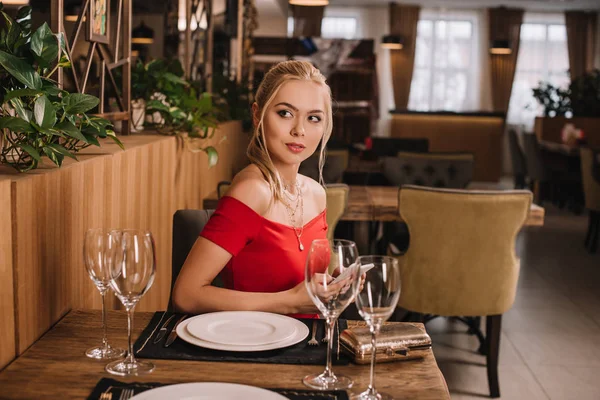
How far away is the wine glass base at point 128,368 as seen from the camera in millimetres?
1237

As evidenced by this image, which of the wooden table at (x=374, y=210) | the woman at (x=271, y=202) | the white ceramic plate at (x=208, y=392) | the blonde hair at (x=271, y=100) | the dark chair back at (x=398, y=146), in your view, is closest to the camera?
the white ceramic plate at (x=208, y=392)

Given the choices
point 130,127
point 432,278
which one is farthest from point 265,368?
point 432,278

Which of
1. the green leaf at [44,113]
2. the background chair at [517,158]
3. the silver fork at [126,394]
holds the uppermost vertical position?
the green leaf at [44,113]

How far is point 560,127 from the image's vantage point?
11.4 metres

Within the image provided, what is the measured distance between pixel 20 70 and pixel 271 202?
0.72m

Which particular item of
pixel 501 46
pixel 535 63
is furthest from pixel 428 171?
pixel 535 63

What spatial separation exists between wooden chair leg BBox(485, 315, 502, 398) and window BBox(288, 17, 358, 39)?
12.6 metres

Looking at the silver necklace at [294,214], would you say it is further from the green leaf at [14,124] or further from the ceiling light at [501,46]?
the ceiling light at [501,46]

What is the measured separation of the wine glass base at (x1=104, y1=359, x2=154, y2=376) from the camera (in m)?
1.24

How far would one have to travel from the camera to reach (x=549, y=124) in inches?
451

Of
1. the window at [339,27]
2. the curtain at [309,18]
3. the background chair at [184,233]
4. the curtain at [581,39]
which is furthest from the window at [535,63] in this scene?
the background chair at [184,233]

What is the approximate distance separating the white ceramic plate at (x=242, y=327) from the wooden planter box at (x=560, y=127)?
10440 mm

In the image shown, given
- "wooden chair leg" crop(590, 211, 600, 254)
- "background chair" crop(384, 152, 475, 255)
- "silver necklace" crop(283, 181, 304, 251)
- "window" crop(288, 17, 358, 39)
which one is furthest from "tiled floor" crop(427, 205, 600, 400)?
"window" crop(288, 17, 358, 39)

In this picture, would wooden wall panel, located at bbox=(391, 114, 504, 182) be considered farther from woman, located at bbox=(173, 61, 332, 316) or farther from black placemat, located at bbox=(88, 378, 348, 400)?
black placemat, located at bbox=(88, 378, 348, 400)
